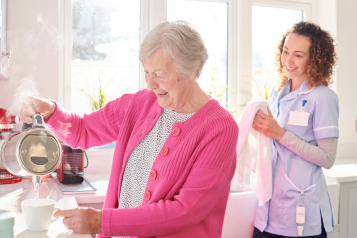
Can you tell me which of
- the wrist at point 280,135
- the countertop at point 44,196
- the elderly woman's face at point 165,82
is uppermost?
the elderly woman's face at point 165,82

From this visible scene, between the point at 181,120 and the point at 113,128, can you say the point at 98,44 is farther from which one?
the point at 181,120

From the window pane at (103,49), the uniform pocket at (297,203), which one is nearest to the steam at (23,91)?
the window pane at (103,49)

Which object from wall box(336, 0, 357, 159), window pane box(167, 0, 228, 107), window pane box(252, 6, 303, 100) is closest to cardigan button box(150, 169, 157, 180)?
window pane box(167, 0, 228, 107)

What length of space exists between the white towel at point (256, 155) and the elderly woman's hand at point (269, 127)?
0.12 ft

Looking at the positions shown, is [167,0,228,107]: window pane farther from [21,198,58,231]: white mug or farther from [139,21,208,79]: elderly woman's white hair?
[21,198,58,231]: white mug

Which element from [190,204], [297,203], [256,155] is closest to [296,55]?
[256,155]

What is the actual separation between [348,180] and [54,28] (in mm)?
2092

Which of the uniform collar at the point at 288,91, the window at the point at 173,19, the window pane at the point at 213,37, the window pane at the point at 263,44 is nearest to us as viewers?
the uniform collar at the point at 288,91

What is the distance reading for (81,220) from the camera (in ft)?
2.93

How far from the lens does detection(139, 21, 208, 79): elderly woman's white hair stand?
102cm

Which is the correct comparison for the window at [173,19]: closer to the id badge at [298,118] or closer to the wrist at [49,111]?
the id badge at [298,118]

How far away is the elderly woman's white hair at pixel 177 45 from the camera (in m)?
1.02

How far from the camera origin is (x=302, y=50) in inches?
74.7

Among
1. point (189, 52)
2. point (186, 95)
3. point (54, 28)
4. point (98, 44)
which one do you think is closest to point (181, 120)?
point (186, 95)
